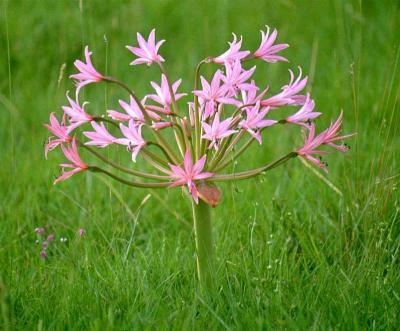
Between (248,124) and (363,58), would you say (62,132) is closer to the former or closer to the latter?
(248,124)

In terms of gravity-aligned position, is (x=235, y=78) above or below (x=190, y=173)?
above

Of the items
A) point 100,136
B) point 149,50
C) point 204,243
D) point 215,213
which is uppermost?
point 149,50

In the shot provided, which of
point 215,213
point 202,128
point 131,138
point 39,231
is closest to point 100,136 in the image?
point 131,138

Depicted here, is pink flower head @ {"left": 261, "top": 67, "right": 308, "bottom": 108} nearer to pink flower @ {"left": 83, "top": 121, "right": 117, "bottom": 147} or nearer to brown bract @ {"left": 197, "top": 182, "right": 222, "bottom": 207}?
brown bract @ {"left": 197, "top": 182, "right": 222, "bottom": 207}

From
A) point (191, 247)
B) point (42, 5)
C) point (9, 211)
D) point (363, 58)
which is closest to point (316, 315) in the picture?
point (191, 247)

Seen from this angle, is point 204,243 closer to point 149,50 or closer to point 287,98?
point 287,98

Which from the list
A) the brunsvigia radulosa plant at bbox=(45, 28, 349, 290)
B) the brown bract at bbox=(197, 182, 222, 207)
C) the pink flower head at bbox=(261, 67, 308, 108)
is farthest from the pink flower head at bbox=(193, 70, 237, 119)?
the brown bract at bbox=(197, 182, 222, 207)

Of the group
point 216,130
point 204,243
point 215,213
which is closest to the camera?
point 216,130

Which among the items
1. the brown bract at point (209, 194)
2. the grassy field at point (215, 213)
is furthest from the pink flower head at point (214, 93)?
the grassy field at point (215, 213)
